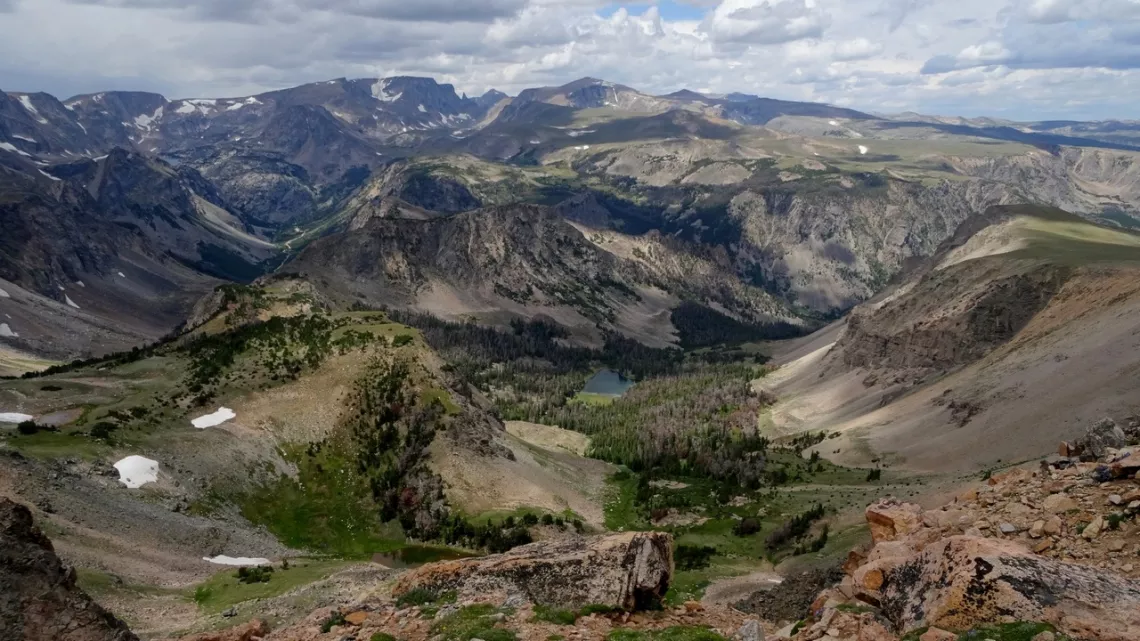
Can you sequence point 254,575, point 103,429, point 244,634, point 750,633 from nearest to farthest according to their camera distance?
point 750,633 < point 244,634 < point 254,575 < point 103,429

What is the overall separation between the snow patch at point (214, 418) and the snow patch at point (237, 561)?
28207mm

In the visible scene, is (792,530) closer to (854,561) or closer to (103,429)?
(854,561)

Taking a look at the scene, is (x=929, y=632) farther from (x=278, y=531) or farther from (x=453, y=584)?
(x=278, y=531)

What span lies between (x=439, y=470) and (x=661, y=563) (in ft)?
219

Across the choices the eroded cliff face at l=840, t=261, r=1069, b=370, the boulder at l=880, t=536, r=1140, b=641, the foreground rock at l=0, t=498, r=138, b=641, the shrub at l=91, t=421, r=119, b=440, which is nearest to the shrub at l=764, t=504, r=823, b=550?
the boulder at l=880, t=536, r=1140, b=641

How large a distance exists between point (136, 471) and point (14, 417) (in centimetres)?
1791

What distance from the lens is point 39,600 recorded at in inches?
1084

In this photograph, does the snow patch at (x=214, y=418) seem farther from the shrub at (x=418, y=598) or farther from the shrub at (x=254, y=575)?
the shrub at (x=418, y=598)

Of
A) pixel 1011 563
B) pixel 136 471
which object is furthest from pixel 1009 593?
pixel 136 471

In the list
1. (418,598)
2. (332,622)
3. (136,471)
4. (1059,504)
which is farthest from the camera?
(136,471)

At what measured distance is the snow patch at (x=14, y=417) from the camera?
7619 cm

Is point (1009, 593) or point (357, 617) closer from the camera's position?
point (1009, 593)

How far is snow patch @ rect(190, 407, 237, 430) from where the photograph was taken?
88.1 m

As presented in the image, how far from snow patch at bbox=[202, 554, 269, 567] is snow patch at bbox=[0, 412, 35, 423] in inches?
1222
